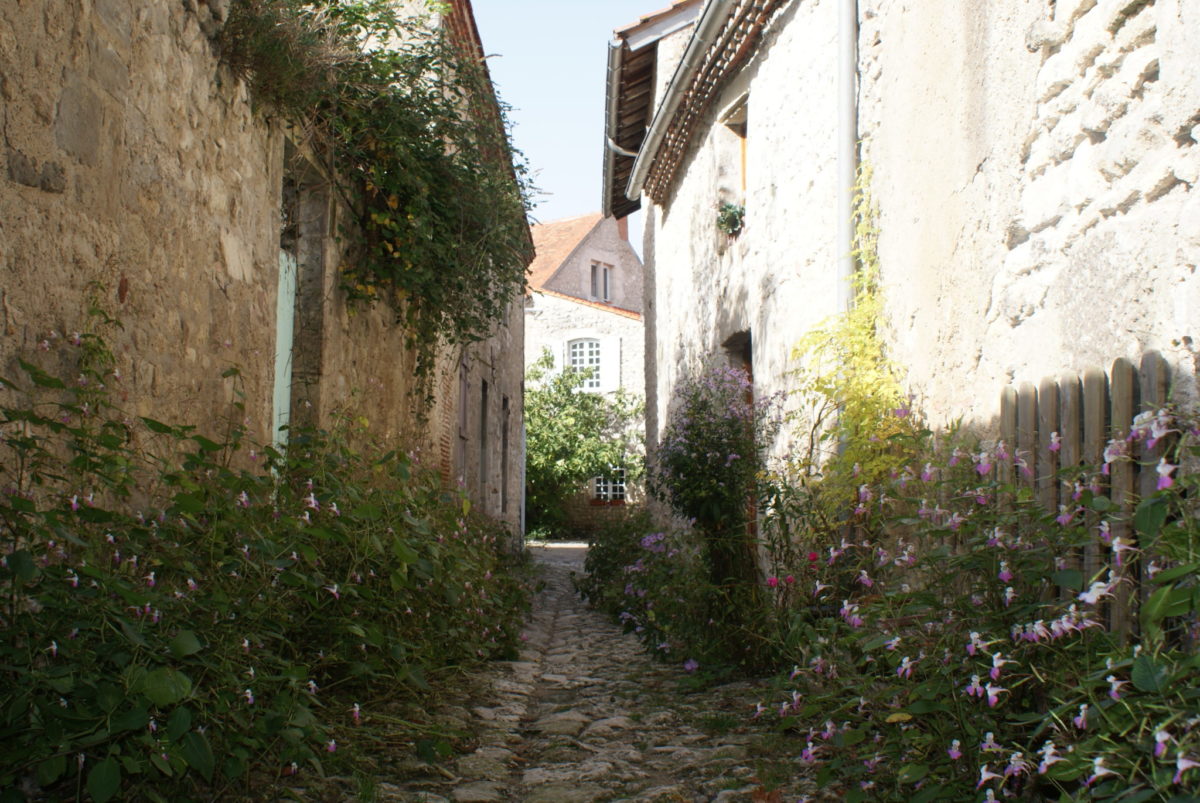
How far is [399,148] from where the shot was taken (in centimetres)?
519

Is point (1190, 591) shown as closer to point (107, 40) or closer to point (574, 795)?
point (574, 795)

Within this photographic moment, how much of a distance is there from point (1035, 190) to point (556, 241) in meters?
25.2

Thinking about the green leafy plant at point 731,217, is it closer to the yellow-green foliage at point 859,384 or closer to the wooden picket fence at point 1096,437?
the yellow-green foliage at point 859,384

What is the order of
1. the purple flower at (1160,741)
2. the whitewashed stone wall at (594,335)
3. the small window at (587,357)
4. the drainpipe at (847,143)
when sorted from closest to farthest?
the purple flower at (1160,741)
the drainpipe at (847,143)
the whitewashed stone wall at (594,335)
the small window at (587,357)

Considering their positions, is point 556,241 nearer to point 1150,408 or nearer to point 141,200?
point 141,200

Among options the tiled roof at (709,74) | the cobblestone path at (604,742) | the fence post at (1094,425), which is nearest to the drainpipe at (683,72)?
the tiled roof at (709,74)

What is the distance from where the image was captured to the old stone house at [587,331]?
21578mm

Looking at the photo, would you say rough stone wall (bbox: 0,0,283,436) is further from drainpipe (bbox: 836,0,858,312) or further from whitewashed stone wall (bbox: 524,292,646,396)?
whitewashed stone wall (bbox: 524,292,646,396)

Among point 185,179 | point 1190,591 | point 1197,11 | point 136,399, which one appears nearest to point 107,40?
point 185,179

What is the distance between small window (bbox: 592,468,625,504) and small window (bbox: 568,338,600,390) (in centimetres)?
229

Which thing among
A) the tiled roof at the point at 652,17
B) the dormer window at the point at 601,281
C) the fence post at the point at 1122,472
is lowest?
the fence post at the point at 1122,472

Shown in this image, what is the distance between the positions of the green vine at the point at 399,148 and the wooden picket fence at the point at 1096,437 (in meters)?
3.21

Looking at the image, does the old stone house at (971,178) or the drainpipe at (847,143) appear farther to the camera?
the drainpipe at (847,143)

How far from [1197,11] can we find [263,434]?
3652mm
